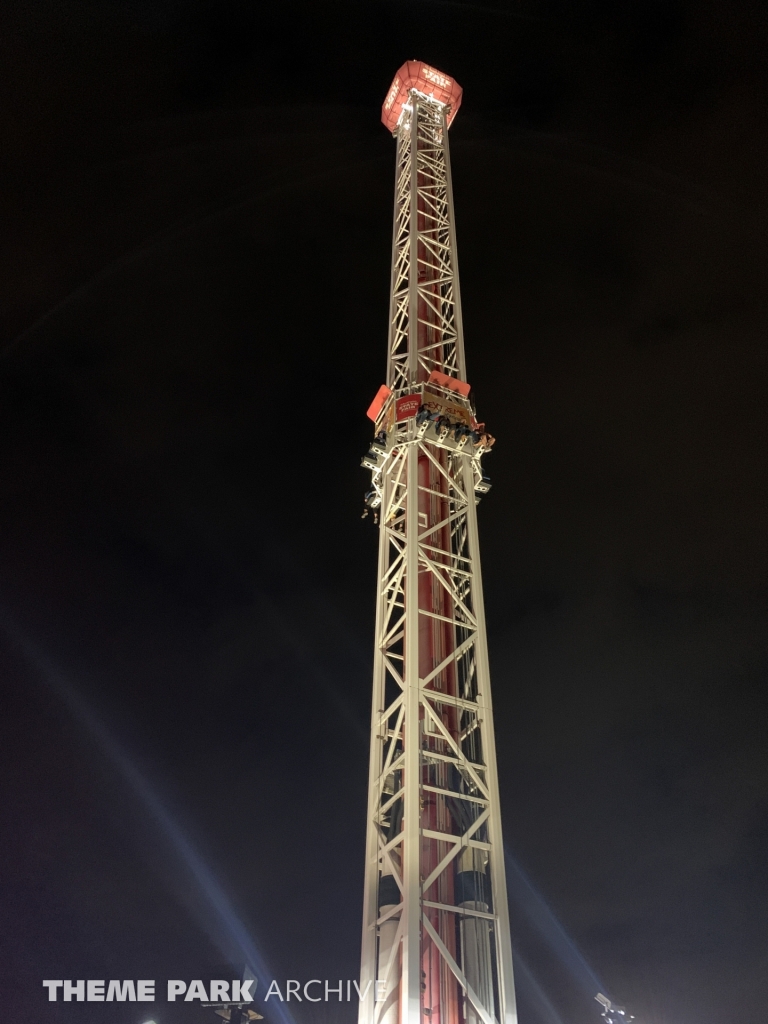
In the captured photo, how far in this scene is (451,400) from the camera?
2267 centimetres

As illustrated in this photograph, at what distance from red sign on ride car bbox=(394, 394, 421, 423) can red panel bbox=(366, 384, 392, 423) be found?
1.11 meters

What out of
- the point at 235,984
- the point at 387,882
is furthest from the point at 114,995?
the point at 387,882

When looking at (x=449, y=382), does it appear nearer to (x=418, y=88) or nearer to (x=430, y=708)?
(x=430, y=708)

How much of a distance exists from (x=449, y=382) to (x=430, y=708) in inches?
391

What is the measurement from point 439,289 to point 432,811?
17.1m

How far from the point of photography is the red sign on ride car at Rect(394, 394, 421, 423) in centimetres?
2166

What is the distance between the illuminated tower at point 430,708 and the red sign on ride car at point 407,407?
34mm

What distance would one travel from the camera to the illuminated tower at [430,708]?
14875 mm

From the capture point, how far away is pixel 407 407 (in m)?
21.8

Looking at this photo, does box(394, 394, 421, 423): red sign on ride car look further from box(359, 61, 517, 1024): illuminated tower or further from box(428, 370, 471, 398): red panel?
box(428, 370, 471, 398): red panel

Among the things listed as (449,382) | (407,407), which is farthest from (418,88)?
(407,407)

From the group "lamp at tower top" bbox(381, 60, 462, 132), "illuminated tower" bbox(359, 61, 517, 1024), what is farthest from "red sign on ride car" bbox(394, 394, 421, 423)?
"lamp at tower top" bbox(381, 60, 462, 132)

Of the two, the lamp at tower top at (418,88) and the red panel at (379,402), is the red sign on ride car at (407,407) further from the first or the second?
the lamp at tower top at (418,88)

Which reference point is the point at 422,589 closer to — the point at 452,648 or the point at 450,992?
the point at 452,648
